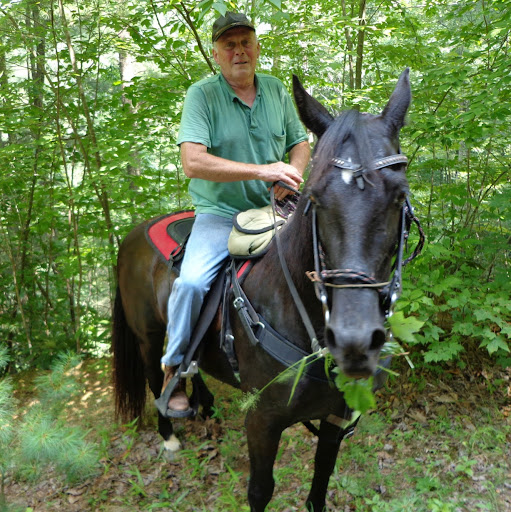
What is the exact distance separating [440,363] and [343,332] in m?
3.86

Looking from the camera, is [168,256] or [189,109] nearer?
[189,109]

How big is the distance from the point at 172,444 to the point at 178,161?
11.2ft

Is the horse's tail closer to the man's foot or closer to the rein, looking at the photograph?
the man's foot

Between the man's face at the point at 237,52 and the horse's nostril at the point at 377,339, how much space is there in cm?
218

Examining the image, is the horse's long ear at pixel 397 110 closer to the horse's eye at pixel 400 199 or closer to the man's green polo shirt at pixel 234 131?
the horse's eye at pixel 400 199

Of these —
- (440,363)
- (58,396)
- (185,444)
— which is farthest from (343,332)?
(440,363)

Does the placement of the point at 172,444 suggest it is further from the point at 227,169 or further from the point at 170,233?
the point at 227,169

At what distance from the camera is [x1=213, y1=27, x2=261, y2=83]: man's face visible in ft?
9.71

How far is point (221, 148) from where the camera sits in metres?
2.95

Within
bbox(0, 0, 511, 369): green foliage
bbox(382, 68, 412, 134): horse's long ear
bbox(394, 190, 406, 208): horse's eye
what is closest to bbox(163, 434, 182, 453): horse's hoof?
bbox(0, 0, 511, 369): green foliage

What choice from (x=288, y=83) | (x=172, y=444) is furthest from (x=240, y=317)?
(x=288, y=83)

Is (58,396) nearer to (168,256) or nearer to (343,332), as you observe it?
(168,256)

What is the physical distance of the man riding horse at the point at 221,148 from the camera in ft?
8.89

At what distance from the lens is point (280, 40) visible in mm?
5336
